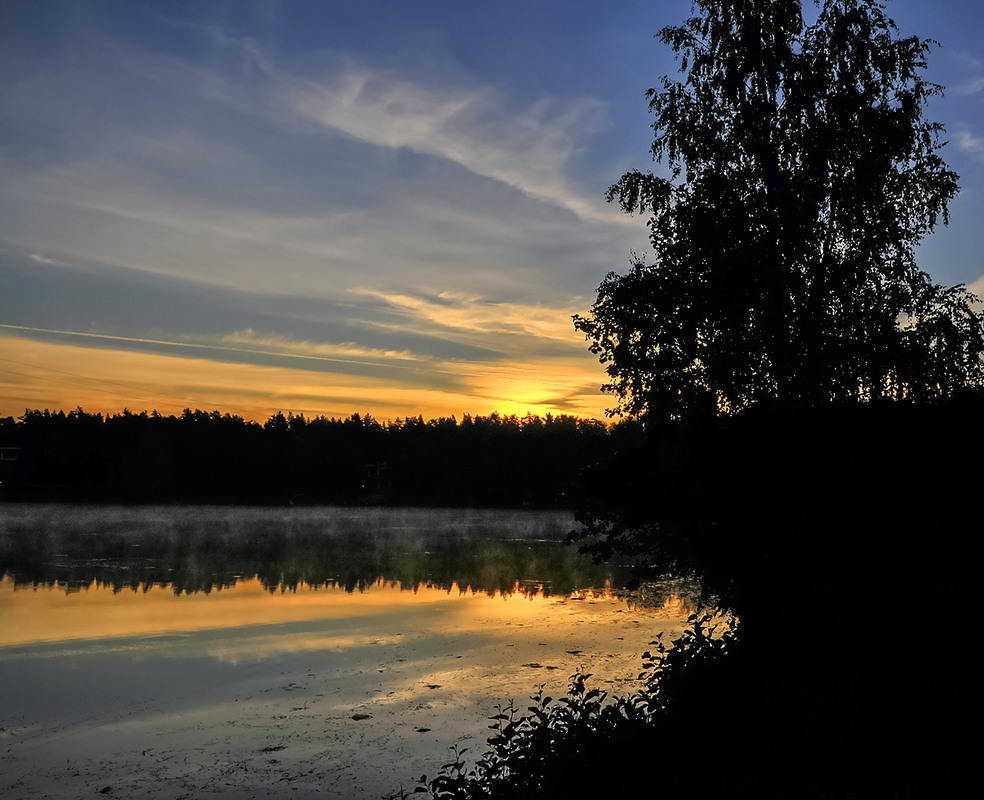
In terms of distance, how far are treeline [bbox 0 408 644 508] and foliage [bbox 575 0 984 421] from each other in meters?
90.8

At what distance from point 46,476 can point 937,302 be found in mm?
121950

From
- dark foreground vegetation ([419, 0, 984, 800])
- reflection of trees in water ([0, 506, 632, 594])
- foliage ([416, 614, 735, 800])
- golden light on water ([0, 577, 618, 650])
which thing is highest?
dark foreground vegetation ([419, 0, 984, 800])

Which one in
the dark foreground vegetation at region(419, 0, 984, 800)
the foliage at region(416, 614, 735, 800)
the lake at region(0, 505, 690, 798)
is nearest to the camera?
the dark foreground vegetation at region(419, 0, 984, 800)

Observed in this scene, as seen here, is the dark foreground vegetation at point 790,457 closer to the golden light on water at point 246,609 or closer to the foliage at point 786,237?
the foliage at point 786,237

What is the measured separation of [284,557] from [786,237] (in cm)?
3169

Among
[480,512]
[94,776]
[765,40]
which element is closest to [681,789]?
[94,776]

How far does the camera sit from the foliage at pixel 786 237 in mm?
14281

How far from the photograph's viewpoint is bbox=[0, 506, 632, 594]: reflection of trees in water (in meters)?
30.5

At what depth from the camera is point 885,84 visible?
54.4ft

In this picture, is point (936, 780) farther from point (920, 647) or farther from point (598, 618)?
point (598, 618)

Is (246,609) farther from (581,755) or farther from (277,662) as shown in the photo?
(581,755)

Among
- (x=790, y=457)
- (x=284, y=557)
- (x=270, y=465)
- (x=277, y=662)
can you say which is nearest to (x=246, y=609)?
(x=277, y=662)

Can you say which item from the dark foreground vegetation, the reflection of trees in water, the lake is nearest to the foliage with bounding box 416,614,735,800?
the dark foreground vegetation

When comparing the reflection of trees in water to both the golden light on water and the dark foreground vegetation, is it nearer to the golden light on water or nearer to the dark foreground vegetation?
the golden light on water
